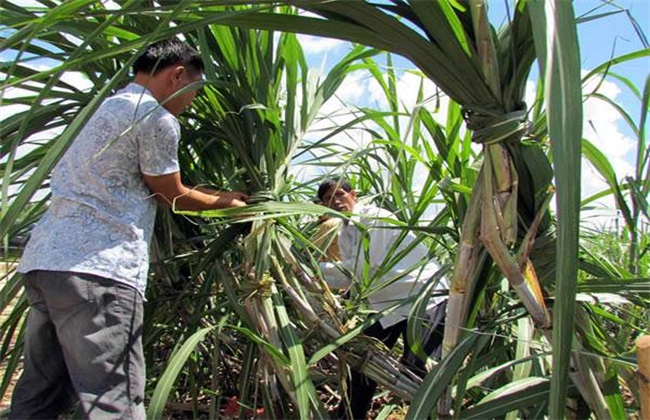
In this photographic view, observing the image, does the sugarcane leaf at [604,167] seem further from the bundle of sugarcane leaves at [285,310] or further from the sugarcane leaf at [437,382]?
the bundle of sugarcane leaves at [285,310]

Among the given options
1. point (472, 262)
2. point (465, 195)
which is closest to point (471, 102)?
point (472, 262)

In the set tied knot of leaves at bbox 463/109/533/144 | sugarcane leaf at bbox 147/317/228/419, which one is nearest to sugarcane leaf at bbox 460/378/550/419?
tied knot of leaves at bbox 463/109/533/144

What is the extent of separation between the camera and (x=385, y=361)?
57.6 inches

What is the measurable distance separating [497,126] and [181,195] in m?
0.72

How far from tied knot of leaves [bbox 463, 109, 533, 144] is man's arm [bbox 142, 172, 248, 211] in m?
0.65

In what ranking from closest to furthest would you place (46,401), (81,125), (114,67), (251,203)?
1. (81,125)
2. (46,401)
3. (251,203)
4. (114,67)

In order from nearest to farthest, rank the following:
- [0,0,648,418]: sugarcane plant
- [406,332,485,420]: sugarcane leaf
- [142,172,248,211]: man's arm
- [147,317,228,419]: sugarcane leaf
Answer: [0,0,648,418]: sugarcane plant → [406,332,485,420]: sugarcane leaf → [147,317,228,419]: sugarcane leaf → [142,172,248,211]: man's arm

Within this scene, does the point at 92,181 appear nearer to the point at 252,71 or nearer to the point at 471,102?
the point at 252,71

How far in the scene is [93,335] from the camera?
121cm

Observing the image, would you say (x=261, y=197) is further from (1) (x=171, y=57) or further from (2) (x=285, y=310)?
(1) (x=171, y=57)

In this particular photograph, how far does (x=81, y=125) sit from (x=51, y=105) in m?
0.80

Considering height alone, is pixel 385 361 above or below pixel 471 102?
below

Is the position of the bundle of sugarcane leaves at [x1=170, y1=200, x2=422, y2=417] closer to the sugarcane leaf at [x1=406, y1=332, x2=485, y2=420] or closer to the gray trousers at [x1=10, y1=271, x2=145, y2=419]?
the gray trousers at [x1=10, y1=271, x2=145, y2=419]

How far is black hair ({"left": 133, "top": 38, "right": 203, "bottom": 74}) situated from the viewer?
1.38 meters
